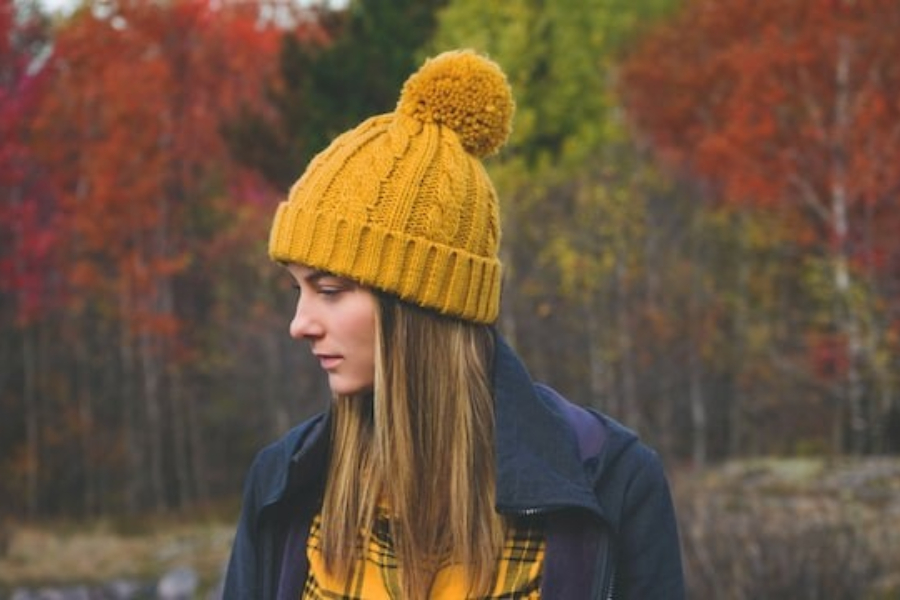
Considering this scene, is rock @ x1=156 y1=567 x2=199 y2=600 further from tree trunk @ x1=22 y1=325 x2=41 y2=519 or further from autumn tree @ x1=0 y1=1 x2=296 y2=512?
tree trunk @ x1=22 y1=325 x2=41 y2=519

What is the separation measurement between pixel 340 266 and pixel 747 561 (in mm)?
5326

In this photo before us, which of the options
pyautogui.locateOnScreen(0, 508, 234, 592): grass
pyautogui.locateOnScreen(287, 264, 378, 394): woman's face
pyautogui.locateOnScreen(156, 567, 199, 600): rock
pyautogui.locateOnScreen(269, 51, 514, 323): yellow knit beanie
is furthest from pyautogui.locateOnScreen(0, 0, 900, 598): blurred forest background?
pyautogui.locateOnScreen(287, 264, 378, 394): woman's face

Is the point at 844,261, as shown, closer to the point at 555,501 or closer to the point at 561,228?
the point at 561,228

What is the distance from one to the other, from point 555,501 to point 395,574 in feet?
0.97

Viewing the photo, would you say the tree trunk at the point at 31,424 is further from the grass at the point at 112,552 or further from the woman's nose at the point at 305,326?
the woman's nose at the point at 305,326

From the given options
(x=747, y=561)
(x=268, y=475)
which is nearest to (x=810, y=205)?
(x=747, y=561)

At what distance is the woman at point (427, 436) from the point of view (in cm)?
226

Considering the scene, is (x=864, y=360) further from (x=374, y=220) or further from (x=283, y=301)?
(x=374, y=220)

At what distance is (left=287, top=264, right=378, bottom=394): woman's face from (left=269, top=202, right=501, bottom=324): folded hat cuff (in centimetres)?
4

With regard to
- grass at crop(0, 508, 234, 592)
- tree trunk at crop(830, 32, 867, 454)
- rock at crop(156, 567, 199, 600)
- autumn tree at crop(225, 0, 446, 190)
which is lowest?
grass at crop(0, 508, 234, 592)

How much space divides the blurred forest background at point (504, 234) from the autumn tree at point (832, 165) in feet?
0.21

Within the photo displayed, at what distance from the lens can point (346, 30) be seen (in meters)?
19.1

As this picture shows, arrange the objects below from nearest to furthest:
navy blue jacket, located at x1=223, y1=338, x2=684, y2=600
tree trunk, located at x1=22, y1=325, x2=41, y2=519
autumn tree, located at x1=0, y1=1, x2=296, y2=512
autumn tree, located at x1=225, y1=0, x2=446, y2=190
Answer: navy blue jacket, located at x1=223, y1=338, x2=684, y2=600
autumn tree, located at x1=225, y1=0, x2=446, y2=190
autumn tree, located at x1=0, y1=1, x2=296, y2=512
tree trunk, located at x1=22, y1=325, x2=41, y2=519

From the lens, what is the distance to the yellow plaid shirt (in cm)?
226
